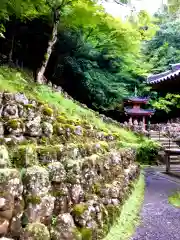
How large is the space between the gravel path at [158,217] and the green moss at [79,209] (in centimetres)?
93

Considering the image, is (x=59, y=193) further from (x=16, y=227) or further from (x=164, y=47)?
(x=164, y=47)

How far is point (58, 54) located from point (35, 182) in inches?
740

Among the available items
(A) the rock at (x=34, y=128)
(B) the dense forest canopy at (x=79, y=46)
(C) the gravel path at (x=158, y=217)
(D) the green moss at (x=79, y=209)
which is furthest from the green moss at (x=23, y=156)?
(B) the dense forest canopy at (x=79, y=46)

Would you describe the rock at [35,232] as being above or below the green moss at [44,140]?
below

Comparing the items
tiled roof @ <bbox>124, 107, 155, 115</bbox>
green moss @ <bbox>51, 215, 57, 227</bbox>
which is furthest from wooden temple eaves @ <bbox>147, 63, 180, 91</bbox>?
tiled roof @ <bbox>124, 107, 155, 115</bbox>

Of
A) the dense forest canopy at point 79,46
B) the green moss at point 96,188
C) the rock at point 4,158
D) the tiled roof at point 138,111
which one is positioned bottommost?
the green moss at point 96,188

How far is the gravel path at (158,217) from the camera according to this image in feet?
13.5

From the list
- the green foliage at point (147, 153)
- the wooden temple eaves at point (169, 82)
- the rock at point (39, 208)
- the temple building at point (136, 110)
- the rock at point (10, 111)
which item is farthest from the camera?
the temple building at point (136, 110)

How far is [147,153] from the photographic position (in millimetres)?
15547

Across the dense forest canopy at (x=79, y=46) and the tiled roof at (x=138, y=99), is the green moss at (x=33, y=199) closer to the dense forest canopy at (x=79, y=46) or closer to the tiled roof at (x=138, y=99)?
the dense forest canopy at (x=79, y=46)

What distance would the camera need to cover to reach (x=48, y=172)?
10.3 ft

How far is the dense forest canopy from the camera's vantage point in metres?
15.9

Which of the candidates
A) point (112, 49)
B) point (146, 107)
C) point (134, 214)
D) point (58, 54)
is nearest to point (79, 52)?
point (58, 54)

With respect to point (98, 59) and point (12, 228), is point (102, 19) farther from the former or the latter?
point (12, 228)
